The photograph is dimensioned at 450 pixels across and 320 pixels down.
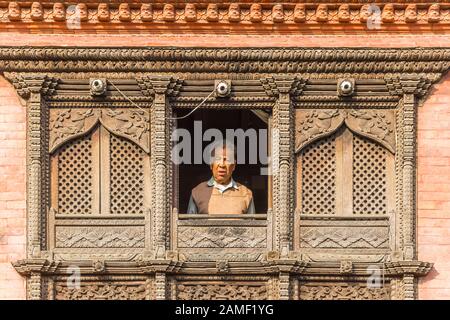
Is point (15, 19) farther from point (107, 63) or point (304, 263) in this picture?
point (304, 263)

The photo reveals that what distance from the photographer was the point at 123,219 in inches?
1526

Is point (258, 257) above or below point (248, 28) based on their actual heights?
below

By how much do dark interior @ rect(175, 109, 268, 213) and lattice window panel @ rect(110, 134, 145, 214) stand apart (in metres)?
1.27

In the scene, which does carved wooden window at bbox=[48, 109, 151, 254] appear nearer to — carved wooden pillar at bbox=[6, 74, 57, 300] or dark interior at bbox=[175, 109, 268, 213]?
carved wooden pillar at bbox=[6, 74, 57, 300]

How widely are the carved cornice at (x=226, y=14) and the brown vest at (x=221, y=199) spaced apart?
2.13 m

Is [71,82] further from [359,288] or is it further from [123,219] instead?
[359,288]

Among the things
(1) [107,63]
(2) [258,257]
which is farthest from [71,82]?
(2) [258,257]

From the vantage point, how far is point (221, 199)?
3928 cm

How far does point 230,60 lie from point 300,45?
0.90 metres

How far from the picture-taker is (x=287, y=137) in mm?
A: 38750

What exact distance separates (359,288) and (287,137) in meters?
2.08

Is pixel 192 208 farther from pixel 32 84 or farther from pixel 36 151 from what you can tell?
pixel 32 84

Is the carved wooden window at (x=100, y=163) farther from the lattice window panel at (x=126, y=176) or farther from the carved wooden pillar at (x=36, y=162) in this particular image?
the carved wooden pillar at (x=36, y=162)

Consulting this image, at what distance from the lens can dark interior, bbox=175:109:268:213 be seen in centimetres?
4031
